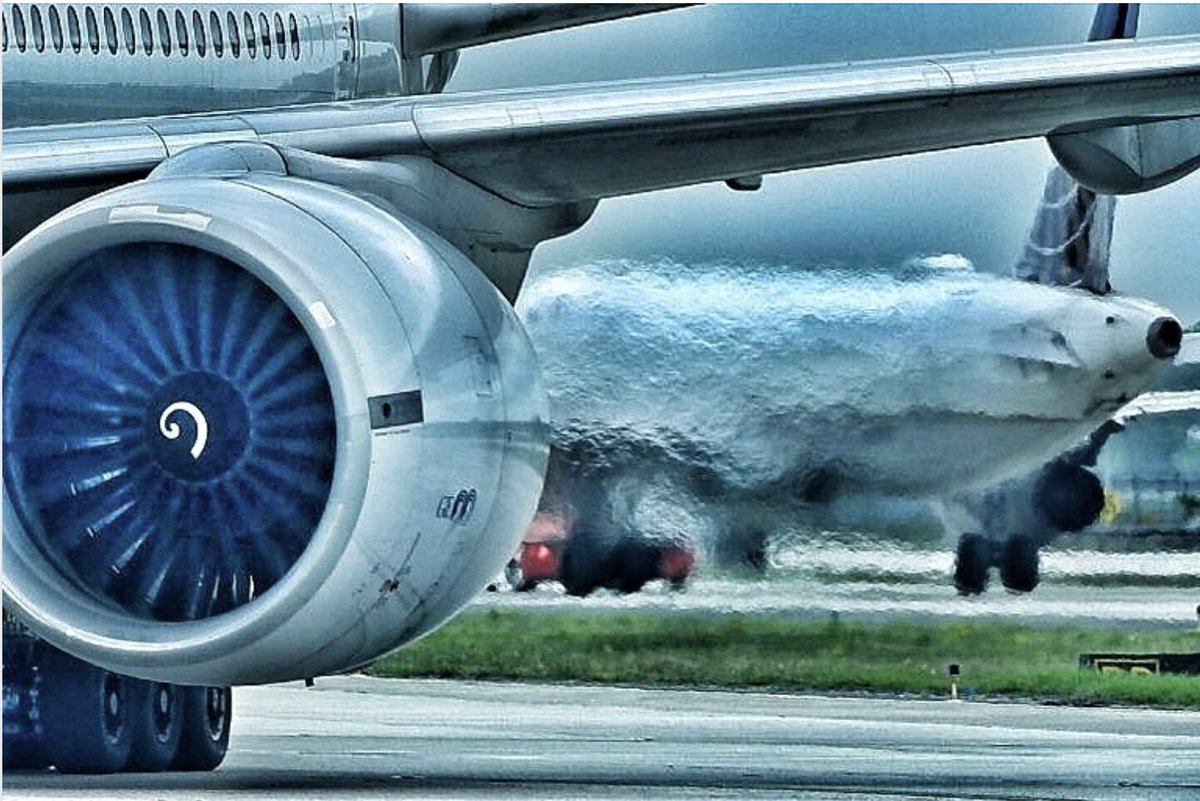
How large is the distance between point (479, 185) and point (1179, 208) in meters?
2.87

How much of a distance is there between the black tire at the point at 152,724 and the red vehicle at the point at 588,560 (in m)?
1.16

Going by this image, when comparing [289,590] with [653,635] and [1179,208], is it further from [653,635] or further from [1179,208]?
[1179,208]

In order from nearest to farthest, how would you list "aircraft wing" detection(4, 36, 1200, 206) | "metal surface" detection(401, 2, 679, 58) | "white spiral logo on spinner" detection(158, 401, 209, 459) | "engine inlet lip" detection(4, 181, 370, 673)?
1. "engine inlet lip" detection(4, 181, 370, 673)
2. "white spiral logo on spinner" detection(158, 401, 209, 459)
3. "aircraft wing" detection(4, 36, 1200, 206)
4. "metal surface" detection(401, 2, 679, 58)

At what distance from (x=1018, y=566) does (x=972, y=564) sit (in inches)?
4.5

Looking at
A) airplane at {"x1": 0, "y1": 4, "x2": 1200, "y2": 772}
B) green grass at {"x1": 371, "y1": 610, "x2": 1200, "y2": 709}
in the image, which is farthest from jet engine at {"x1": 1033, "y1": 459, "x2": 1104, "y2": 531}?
airplane at {"x1": 0, "y1": 4, "x2": 1200, "y2": 772}

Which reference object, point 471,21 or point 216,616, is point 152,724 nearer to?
point 216,616

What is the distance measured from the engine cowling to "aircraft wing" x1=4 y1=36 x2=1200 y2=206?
0.36 metres

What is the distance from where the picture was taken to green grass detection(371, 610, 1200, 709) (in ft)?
24.3

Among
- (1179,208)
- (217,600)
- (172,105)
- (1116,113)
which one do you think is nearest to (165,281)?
(217,600)

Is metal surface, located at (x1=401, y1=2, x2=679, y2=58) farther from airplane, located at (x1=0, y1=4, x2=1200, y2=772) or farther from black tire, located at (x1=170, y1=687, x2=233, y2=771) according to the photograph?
black tire, located at (x1=170, y1=687, x2=233, y2=771)

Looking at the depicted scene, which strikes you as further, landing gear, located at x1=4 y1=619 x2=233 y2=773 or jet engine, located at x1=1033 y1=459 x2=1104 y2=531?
jet engine, located at x1=1033 y1=459 x2=1104 y2=531

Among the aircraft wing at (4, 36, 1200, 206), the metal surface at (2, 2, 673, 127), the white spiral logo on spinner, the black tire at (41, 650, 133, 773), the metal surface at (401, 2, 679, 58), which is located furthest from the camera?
the metal surface at (401, 2, 679, 58)

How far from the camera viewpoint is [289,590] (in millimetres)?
4855

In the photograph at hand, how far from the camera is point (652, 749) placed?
7.41 m
